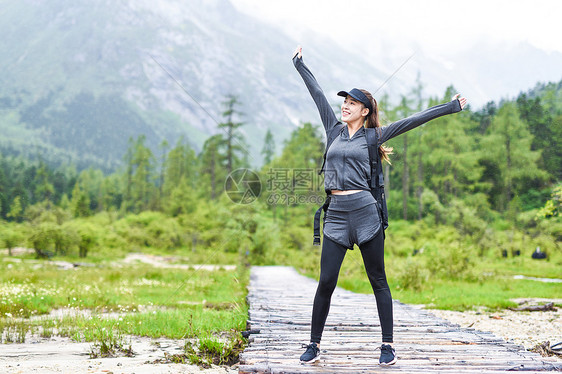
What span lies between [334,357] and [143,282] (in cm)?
1194

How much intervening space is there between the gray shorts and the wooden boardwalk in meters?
1.05

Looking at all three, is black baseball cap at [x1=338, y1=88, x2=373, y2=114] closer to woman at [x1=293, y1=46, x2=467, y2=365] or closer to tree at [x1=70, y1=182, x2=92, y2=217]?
woman at [x1=293, y1=46, x2=467, y2=365]

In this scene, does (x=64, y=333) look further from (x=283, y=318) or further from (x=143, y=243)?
(x=143, y=243)

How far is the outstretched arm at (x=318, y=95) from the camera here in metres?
4.06

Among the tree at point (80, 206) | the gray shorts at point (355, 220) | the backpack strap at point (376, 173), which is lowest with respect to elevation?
the gray shorts at point (355, 220)

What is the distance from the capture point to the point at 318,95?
13.5 ft

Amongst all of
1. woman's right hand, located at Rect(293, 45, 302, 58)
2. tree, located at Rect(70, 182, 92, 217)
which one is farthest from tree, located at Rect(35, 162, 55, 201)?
woman's right hand, located at Rect(293, 45, 302, 58)

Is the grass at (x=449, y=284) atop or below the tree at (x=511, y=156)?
below

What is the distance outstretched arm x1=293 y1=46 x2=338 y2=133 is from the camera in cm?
406

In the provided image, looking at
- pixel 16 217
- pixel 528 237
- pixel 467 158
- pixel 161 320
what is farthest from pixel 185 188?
pixel 161 320

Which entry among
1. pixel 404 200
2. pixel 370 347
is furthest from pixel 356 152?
pixel 404 200

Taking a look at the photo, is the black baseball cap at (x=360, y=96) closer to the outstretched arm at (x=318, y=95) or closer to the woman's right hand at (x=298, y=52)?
the outstretched arm at (x=318, y=95)

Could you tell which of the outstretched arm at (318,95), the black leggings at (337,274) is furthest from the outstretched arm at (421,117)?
the black leggings at (337,274)

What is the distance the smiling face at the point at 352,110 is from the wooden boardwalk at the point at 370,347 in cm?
210
